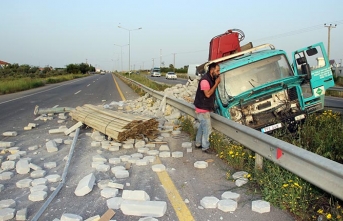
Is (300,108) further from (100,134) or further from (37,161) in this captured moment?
(37,161)

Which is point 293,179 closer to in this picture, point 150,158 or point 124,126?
point 150,158

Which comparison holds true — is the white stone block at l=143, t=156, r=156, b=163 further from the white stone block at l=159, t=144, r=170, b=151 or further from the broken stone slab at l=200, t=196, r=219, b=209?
the broken stone slab at l=200, t=196, r=219, b=209

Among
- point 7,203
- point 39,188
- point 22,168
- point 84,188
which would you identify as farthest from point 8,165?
point 84,188

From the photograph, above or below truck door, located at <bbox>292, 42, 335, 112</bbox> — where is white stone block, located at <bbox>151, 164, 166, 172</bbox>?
below

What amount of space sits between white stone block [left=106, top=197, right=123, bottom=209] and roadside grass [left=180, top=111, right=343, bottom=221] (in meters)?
1.67

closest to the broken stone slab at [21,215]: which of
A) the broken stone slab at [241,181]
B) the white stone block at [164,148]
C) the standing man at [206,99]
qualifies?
the broken stone slab at [241,181]

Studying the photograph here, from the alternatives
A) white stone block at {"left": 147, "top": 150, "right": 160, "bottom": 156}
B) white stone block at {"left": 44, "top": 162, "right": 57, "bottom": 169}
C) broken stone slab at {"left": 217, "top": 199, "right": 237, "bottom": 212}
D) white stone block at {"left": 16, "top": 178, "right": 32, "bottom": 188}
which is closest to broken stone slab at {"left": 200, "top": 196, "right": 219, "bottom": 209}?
broken stone slab at {"left": 217, "top": 199, "right": 237, "bottom": 212}

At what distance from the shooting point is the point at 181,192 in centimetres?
412

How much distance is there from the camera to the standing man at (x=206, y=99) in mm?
5875

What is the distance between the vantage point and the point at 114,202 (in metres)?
3.74

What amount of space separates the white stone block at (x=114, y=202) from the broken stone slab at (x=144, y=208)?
0.36 ft

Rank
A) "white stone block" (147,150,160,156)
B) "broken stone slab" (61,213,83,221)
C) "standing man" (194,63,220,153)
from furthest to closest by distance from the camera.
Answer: "white stone block" (147,150,160,156)
"standing man" (194,63,220,153)
"broken stone slab" (61,213,83,221)

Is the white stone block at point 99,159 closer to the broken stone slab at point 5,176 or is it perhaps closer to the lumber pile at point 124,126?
the lumber pile at point 124,126

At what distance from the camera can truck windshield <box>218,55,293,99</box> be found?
273 inches
